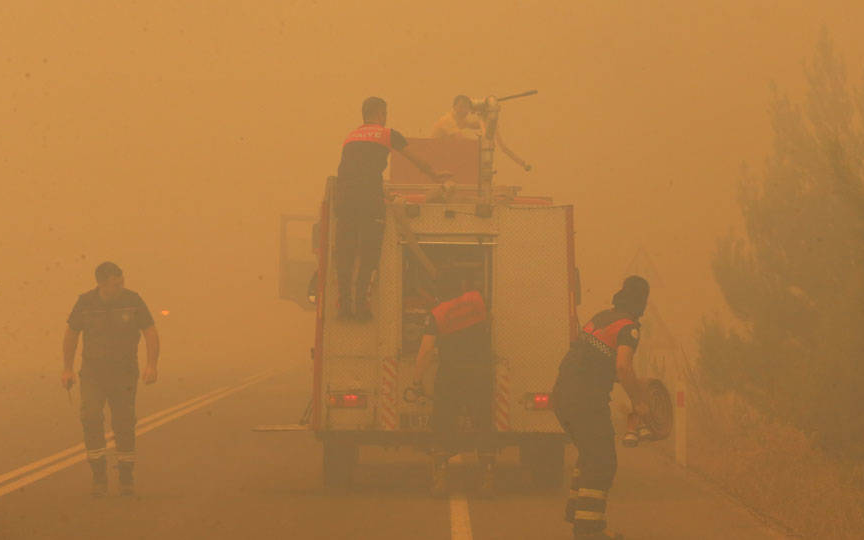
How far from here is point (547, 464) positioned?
530 inches

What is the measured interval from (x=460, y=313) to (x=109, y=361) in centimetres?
308

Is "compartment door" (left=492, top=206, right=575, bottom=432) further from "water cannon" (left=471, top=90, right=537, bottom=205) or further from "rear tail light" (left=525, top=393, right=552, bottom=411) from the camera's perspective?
"water cannon" (left=471, top=90, right=537, bottom=205)

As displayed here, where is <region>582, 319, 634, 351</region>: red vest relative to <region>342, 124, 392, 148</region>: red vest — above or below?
below

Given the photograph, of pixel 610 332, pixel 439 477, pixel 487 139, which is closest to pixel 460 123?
pixel 487 139

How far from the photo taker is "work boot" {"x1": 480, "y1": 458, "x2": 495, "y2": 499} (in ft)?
41.4

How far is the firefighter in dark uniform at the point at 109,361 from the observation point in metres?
12.5

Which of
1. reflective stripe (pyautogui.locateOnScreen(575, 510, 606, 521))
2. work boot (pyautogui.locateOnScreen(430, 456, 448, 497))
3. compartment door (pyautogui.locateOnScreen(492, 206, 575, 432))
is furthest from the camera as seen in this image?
compartment door (pyautogui.locateOnScreen(492, 206, 575, 432))

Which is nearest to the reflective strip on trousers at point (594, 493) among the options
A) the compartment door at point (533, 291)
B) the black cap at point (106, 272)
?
the compartment door at point (533, 291)

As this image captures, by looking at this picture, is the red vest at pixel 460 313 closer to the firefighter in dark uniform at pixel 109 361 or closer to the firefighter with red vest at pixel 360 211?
the firefighter with red vest at pixel 360 211

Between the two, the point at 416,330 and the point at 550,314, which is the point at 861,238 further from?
the point at 416,330

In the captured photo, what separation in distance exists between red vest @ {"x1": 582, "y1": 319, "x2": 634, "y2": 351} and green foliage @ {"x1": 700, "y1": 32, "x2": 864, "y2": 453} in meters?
4.76

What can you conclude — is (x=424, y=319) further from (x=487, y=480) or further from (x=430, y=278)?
(x=487, y=480)

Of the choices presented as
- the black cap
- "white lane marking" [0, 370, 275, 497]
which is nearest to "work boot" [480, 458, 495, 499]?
the black cap

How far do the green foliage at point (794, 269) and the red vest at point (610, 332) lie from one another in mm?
4758
